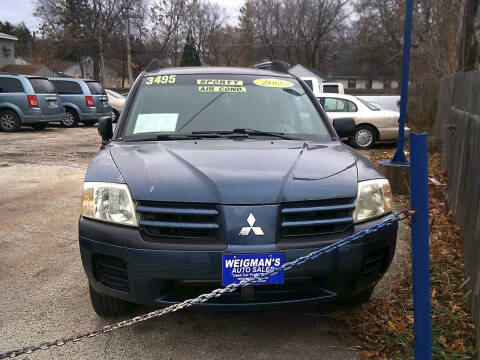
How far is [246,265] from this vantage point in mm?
2217

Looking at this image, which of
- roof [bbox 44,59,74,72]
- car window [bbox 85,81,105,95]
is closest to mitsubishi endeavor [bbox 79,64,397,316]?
car window [bbox 85,81,105,95]

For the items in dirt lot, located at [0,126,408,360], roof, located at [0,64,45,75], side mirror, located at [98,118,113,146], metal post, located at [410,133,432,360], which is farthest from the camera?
roof, located at [0,64,45,75]

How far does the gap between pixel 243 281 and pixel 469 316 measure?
71.1 inches

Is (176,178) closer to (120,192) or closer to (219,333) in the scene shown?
(120,192)

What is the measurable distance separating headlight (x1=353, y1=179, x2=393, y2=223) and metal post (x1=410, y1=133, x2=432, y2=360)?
56 centimetres

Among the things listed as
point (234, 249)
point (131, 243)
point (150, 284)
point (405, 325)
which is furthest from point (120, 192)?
point (405, 325)

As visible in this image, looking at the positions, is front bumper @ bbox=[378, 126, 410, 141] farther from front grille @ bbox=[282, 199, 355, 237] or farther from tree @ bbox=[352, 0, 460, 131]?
front grille @ bbox=[282, 199, 355, 237]

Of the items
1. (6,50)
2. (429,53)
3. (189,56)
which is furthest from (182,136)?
(189,56)

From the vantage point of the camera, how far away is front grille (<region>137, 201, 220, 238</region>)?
2.28 m

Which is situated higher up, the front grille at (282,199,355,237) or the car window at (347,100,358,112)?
the car window at (347,100,358,112)

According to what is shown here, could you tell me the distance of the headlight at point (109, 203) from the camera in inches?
93.4

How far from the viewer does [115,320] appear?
2.90 meters

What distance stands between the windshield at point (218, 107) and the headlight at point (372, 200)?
3.07 feet

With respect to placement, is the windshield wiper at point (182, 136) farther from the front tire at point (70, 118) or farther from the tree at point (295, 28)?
the tree at point (295, 28)
